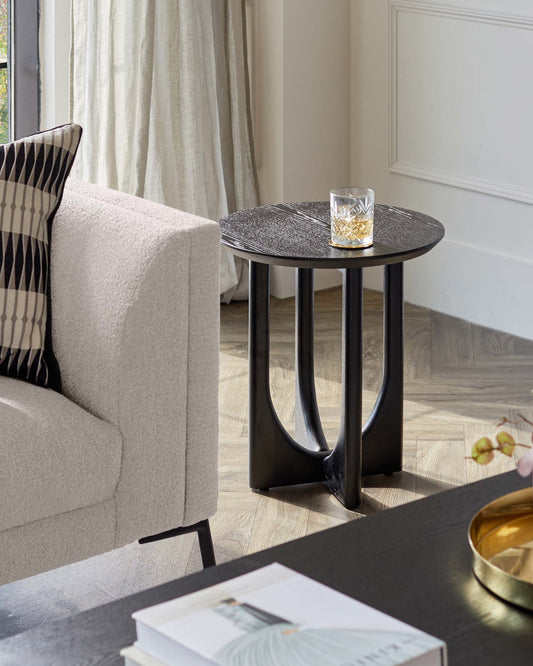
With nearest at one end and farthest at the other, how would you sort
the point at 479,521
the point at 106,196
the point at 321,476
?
the point at 479,521
the point at 106,196
the point at 321,476

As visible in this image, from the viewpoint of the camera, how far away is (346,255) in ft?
6.95

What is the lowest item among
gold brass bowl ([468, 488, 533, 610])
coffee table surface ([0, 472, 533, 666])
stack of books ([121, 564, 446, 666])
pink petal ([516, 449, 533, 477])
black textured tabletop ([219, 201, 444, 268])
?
coffee table surface ([0, 472, 533, 666])

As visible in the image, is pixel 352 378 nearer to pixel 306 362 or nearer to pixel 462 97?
pixel 306 362

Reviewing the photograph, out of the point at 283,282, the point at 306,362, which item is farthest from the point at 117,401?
the point at 283,282

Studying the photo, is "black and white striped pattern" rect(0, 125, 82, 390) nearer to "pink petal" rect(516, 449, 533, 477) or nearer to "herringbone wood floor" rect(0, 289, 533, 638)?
"herringbone wood floor" rect(0, 289, 533, 638)

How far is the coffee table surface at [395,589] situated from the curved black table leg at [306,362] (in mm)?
1124

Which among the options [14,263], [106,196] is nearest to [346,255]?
[106,196]

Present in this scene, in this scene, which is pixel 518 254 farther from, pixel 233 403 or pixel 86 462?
pixel 86 462

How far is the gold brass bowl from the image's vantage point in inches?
43.8

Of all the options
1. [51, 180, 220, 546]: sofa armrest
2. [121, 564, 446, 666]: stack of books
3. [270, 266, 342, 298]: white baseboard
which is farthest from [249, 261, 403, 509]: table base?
[270, 266, 342, 298]: white baseboard

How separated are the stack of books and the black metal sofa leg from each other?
921 millimetres

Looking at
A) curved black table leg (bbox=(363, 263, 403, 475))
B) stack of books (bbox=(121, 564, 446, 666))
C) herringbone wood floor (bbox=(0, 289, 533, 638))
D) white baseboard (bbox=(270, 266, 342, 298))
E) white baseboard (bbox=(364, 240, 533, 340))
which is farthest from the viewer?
white baseboard (bbox=(270, 266, 342, 298))

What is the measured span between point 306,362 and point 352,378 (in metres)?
0.21

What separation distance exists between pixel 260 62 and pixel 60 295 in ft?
→ 6.84
